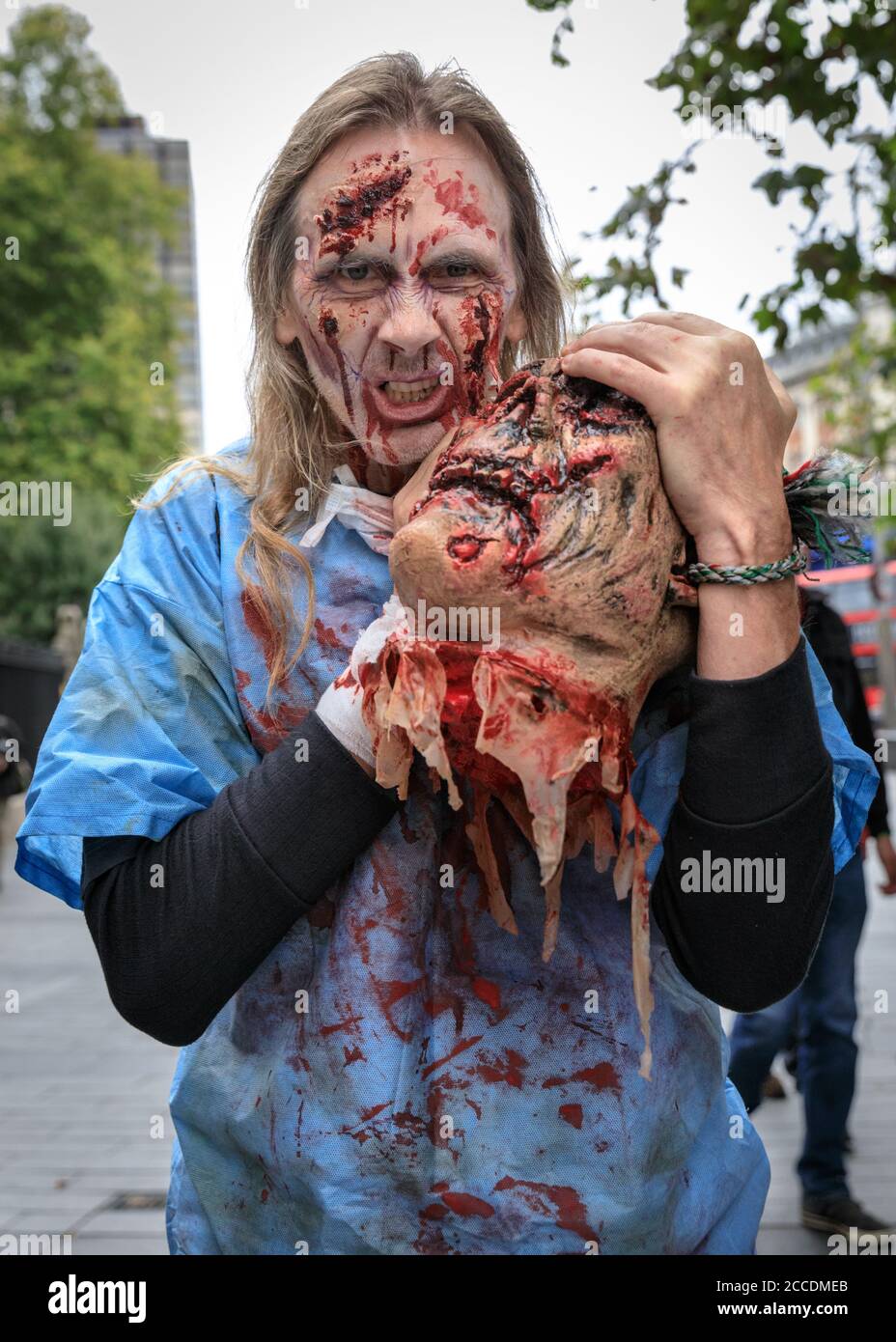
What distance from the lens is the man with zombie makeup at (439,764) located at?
1.41 m

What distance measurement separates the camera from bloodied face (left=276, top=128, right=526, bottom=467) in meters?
1.64

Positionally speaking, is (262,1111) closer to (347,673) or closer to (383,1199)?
(383,1199)

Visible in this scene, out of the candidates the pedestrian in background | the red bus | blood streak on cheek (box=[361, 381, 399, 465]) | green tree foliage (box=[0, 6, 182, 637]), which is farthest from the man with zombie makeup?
the red bus

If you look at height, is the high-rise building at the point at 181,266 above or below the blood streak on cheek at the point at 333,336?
above

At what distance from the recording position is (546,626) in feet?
4.52

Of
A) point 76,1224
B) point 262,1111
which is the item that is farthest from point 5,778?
point 262,1111

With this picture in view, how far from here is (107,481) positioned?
1000 inches

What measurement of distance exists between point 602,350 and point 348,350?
36 centimetres

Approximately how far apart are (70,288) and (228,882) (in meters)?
24.6

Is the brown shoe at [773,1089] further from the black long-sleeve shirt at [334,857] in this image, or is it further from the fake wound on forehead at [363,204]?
the fake wound on forehead at [363,204]

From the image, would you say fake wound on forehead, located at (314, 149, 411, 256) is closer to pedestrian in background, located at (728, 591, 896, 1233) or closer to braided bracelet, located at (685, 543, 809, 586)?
braided bracelet, located at (685, 543, 809, 586)

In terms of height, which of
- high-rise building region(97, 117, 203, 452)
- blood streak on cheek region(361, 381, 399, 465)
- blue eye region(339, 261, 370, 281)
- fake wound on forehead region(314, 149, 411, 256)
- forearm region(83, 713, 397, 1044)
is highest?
high-rise building region(97, 117, 203, 452)

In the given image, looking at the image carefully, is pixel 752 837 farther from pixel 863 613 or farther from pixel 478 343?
pixel 863 613

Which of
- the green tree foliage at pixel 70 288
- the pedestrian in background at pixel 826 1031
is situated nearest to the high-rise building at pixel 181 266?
the green tree foliage at pixel 70 288
